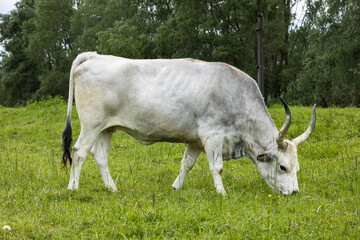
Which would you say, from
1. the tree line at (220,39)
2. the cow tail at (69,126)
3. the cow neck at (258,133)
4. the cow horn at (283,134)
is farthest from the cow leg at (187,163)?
the tree line at (220,39)

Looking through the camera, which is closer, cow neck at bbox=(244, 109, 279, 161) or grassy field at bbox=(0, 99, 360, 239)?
grassy field at bbox=(0, 99, 360, 239)

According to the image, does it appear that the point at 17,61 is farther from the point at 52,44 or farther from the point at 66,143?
the point at 66,143

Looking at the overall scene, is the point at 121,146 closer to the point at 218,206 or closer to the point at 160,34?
the point at 218,206

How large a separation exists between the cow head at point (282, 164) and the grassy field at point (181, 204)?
0.19 m

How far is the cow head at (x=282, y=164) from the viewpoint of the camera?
18.8 feet

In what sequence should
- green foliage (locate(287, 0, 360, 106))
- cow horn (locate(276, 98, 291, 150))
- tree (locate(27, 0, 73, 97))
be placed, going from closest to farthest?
cow horn (locate(276, 98, 291, 150))
green foliage (locate(287, 0, 360, 106))
tree (locate(27, 0, 73, 97))

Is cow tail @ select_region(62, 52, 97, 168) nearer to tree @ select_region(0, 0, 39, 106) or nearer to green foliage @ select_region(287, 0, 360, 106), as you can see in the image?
green foliage @ select_region(287, 0, 360, 106)

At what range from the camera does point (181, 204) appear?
4812 mm

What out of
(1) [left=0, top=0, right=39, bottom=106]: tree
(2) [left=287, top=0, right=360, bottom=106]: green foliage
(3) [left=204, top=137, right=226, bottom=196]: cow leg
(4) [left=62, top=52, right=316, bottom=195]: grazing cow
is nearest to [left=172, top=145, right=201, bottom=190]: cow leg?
(4) [left=62, top=52, right=316, bottom=195]: grazing cow

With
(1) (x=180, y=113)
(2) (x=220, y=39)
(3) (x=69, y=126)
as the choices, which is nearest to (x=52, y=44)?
(2) (x=220, y=39)

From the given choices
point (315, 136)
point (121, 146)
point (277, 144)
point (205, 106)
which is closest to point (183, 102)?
point (205, 106)

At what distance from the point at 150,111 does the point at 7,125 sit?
36.3 ft

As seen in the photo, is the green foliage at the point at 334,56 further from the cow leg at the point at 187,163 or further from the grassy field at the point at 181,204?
the cow leg at the point at 187,163

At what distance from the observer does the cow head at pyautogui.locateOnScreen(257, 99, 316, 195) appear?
573 cm
